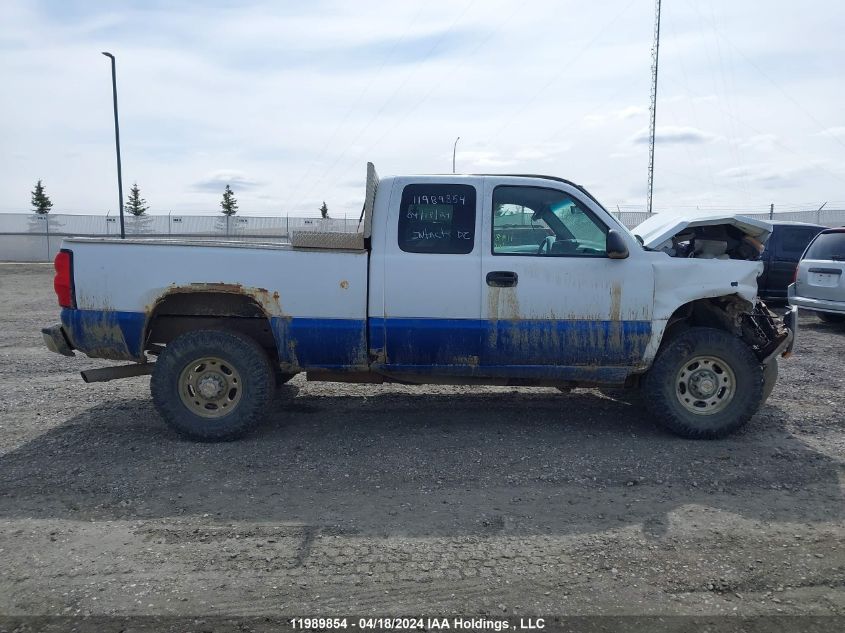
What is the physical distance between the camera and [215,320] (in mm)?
5840

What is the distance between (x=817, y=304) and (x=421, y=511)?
9.31 meters

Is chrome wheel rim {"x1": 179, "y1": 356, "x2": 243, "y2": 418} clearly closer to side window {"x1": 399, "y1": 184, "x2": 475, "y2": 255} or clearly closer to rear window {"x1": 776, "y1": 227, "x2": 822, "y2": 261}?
side window {"x1": 399, "y1": 184, "x2": 475, "y2": 255}

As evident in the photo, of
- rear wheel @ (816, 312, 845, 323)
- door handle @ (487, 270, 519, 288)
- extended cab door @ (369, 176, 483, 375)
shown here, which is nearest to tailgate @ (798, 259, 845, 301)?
rear wheel @ (816, 312, 845, 323)

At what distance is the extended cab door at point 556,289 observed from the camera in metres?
5.48

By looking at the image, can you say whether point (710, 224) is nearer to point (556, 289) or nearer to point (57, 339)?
point (556, 289)

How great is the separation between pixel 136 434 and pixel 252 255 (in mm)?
1791

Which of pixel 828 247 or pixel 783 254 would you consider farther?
pixel 783 254

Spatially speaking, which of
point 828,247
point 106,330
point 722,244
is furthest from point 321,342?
point 828,247

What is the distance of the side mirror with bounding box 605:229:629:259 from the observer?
5.38 metres

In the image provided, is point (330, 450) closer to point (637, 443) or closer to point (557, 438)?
point (557, 438)

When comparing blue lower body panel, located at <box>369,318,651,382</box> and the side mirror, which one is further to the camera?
Answer: blue lower body panel, located at <box>369,318,651,382</box>

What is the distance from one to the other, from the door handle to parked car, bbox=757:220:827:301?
31.8 ft

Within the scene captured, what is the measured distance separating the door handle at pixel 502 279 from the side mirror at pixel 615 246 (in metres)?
0.72

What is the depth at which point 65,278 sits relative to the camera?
554 cm
